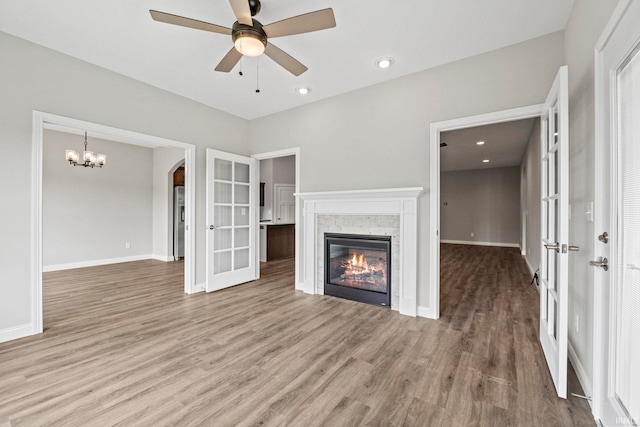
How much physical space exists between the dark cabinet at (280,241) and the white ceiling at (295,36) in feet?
12.8

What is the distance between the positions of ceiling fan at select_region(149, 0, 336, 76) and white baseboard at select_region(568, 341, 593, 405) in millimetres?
2886

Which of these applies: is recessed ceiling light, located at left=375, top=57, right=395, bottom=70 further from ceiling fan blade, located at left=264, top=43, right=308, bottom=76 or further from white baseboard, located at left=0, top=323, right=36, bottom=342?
white baseboard, located at left=0, top=323, right=36, bottom=342

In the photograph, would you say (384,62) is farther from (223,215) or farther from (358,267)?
(223,215)

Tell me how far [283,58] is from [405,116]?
5.38ft

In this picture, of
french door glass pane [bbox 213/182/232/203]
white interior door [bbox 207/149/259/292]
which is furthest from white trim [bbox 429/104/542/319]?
french door glass pane [bbox 213/182/232/203]

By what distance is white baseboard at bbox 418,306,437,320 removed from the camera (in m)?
3.10

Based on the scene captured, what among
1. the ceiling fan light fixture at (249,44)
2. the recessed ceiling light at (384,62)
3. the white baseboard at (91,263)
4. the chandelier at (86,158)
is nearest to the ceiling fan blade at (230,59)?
the ceiling fan light fixture at (249,44)

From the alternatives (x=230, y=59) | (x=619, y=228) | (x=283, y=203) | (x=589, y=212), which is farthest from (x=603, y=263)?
(x=283, y=203)

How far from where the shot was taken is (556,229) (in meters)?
2.01

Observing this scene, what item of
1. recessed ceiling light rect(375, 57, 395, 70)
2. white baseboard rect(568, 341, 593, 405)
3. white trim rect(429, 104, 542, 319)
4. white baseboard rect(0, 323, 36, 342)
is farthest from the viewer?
white trim rect(429, 104, 542, 319)

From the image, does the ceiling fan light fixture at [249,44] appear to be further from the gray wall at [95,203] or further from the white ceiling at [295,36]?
the gray wall at [95,203]

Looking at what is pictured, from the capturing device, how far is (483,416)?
1611 mm

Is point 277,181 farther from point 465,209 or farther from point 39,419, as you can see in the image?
point 465,209

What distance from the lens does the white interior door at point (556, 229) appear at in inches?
66.4
